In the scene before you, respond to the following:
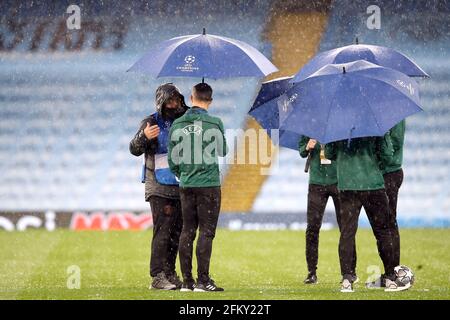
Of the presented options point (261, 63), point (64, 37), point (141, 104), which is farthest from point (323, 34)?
point (261, 63)

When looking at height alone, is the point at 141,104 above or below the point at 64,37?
below

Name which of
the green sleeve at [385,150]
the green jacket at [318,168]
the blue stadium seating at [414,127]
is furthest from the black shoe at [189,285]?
the blue stadium seating at [414,127]

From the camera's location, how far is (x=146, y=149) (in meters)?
9.48

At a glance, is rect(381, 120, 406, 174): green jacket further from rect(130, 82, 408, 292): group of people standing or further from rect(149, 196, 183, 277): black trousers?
rect(149, 196, 183, 277): black trousers

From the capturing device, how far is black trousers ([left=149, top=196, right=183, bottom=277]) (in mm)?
9453

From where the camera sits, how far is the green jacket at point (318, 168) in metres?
10.2

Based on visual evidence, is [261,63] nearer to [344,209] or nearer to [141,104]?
[344,209]

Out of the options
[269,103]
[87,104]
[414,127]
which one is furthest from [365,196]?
[87,104]

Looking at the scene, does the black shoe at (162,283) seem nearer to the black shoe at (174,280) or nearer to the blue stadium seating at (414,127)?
the black shoe at (174,280)

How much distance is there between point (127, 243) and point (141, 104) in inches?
236

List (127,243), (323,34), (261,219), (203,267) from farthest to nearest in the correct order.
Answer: (323,34), (261,219), (127,243), (203,267)

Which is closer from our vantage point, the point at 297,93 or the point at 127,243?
the point at 297,93

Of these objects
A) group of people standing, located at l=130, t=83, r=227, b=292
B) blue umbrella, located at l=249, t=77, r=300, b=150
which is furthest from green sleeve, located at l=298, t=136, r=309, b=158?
group of people standing, located at l=130, t=83, r=227, b=292

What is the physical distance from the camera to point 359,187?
8.91m
